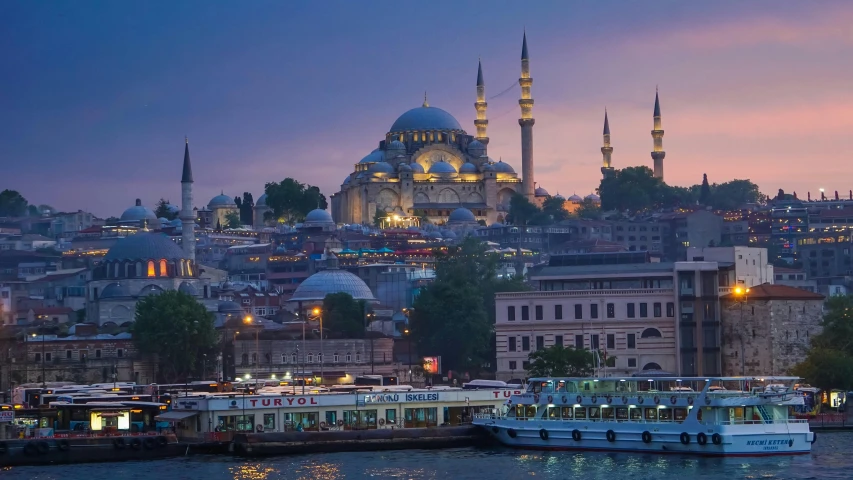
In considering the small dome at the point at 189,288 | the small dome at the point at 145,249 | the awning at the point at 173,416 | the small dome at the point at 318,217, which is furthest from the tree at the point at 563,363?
the small dome at the point at 318,217

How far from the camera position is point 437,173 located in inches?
6348

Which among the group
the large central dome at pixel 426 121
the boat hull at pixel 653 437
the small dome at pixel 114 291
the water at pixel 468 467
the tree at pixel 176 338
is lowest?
the water at pixel 468 467

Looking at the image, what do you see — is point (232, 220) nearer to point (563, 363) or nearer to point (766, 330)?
point (766, 330)

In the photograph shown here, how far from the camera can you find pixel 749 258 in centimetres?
7725

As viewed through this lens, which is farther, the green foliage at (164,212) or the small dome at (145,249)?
the green foliage at (164,212)

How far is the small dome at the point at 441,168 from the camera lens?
16162 centimetres

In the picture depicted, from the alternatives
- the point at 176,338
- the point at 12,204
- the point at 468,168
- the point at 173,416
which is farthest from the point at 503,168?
the point at 173,416

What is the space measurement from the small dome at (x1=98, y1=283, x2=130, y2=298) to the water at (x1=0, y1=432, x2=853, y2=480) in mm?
49079

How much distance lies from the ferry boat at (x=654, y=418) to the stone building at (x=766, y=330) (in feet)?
46.6

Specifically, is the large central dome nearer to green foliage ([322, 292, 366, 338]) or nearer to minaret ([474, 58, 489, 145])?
minaret ([474, 58, 489, 145])

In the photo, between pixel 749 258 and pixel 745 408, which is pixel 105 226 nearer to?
pixel 749 258

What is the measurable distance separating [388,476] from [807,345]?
2825cm

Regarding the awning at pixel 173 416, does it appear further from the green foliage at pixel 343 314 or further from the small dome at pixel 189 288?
the small dome at pixel 189 288

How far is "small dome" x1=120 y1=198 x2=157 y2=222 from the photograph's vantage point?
504 feet
